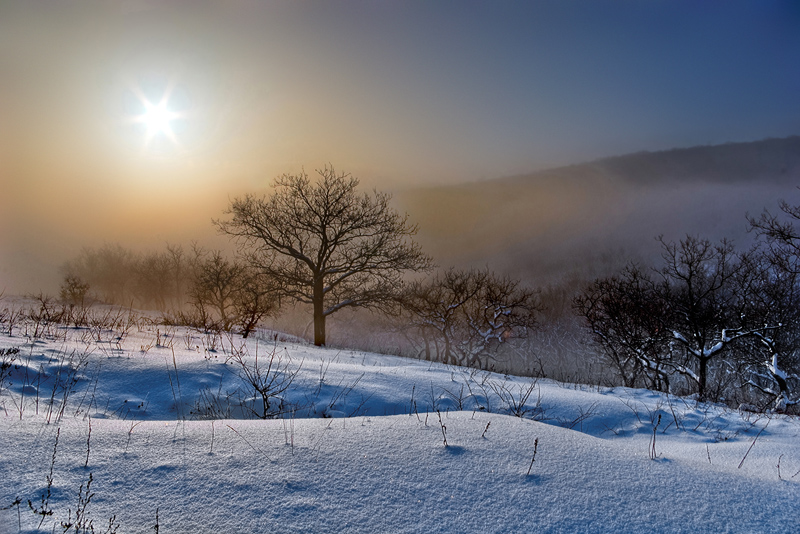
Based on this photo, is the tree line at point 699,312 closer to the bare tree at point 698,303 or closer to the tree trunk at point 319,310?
the bare tree at point 698,303

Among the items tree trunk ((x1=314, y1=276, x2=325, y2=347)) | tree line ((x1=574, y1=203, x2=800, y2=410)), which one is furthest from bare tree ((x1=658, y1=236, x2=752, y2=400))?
tree trunk ((x1=314, y1=276, x2=325, y2=347))

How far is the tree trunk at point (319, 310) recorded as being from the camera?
1720cm

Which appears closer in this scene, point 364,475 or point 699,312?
point 364,475

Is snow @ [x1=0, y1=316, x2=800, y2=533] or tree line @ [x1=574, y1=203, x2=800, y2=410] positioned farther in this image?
tree line @ [x1=574, y1=203, x2=800, y2=410]

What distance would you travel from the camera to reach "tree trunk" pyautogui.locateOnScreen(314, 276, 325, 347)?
1720 centimetres

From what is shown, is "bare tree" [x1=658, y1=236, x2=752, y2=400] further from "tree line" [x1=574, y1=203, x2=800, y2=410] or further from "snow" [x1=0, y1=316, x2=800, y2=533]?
"snow" [x1=0, y1=316, x2=800, y2=533]

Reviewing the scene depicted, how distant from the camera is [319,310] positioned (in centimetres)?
1741

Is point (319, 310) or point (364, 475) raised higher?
point (319, 310)

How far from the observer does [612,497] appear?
2.05 m

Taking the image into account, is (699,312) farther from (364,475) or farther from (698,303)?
(364,475)

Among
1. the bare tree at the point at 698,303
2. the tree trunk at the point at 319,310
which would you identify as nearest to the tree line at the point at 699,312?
the bare tree at the point at 698,303

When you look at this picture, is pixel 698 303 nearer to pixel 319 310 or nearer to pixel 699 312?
pixel 699 312

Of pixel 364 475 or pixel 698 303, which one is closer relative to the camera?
pixel 364 475

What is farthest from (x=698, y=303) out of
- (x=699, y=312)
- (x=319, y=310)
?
(x=319, y=310)
